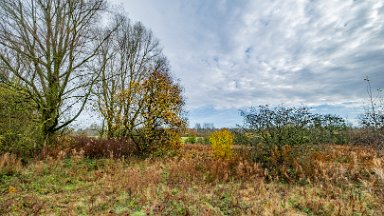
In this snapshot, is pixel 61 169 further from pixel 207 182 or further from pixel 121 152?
pixel 207 182

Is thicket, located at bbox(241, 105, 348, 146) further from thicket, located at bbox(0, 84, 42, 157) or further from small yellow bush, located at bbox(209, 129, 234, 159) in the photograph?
thicket, located at bbox(0, 84, 42, 157)

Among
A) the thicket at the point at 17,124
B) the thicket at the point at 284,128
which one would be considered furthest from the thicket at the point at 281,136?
the thicket at the point at 17,124

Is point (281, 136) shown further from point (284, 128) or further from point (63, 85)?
point (63, 85)

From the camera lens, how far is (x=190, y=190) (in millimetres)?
7648

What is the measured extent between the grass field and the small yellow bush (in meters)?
1.54

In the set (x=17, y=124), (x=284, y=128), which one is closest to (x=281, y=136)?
(x=284, y=128)

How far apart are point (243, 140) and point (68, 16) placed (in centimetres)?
1072

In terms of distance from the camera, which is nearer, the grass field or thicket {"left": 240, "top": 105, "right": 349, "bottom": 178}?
the grass field

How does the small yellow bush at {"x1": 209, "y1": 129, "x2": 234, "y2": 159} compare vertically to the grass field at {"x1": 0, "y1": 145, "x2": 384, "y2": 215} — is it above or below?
above

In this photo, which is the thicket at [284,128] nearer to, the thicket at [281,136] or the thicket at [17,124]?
the thicket at [281,136]

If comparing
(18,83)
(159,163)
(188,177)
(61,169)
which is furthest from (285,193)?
(18,83)

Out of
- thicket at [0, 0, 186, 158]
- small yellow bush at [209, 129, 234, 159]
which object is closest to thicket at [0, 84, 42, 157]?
thicket at [0, 0, 186, 158]

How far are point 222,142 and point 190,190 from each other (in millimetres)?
5713

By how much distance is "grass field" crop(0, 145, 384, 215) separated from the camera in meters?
5.88
